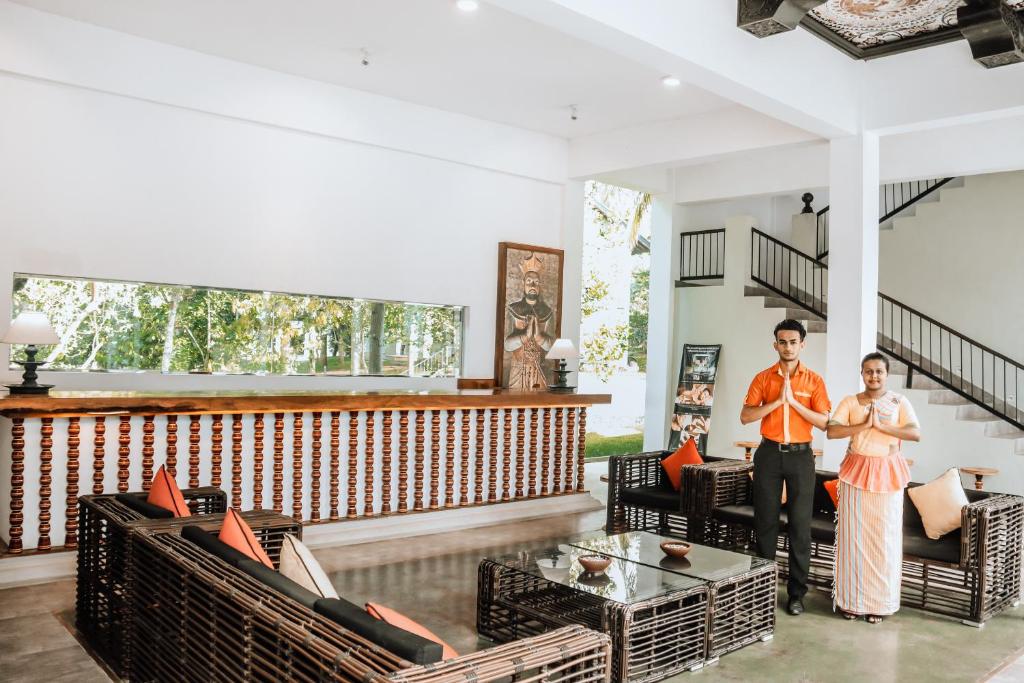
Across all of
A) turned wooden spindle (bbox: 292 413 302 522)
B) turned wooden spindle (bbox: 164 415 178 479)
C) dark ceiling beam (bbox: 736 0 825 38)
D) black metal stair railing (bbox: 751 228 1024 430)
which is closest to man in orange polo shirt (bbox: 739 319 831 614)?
dark ceiling beam (bbox: 736 0 825 38)

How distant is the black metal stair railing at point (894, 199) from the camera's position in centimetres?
1089

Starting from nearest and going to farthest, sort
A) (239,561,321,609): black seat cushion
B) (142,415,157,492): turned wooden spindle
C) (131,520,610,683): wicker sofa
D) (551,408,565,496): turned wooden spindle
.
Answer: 1. (131,520,610,683): wicker sofa
2. (239,561,321,609): black seat cushion
3. (142,415,157,492): turned wooden spindle
4. (551,408,565,496): turned wooden spindle

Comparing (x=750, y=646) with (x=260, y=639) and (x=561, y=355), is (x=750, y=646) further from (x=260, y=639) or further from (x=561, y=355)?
(x=561, y=355)

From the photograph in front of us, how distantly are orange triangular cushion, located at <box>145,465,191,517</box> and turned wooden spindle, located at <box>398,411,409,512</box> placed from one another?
8.57ft

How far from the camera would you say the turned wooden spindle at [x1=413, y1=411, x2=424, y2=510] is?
690cm

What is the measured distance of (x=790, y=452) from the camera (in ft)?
15.9

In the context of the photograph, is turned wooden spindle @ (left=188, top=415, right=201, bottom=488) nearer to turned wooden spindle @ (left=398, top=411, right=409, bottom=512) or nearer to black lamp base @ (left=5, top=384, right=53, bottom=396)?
black lamp base @ (left=5, top=384, right=53, bottom=396)

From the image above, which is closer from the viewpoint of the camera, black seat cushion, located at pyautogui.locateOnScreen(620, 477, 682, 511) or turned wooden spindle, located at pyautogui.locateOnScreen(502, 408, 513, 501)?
black seat cushion, located at pyautogui.locateOnScreen(620, 477, 682, 511)

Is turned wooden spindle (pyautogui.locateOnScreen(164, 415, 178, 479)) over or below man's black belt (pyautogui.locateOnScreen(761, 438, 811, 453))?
below

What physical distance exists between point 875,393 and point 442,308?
4.87 metres

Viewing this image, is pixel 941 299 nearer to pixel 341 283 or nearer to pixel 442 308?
pixel 442 308

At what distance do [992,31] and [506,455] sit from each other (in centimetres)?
497

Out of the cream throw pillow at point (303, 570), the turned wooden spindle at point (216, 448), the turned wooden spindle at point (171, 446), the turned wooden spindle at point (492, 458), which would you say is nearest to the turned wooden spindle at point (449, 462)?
the turned wooden spindle at point (492, 458)

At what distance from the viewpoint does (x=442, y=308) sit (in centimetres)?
866
